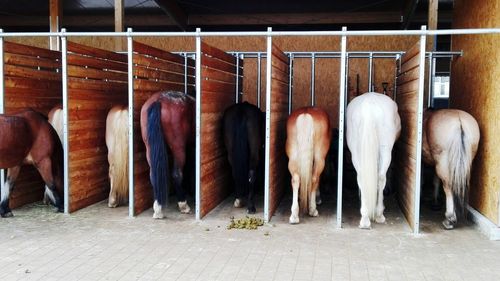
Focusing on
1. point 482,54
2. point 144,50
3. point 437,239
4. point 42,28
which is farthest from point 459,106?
point 42,28

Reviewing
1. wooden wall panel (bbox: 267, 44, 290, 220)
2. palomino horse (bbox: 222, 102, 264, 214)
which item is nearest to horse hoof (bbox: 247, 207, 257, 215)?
palomino horse (bbox: 222, 102, 264, 214)

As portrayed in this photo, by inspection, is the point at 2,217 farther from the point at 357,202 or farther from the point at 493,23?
the point at 493,23

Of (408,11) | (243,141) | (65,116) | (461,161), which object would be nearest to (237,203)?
(243,141)

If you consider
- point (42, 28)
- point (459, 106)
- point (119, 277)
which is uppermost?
point (42, 28)

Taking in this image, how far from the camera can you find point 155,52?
20.5 feet

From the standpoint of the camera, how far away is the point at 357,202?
21.6 ft

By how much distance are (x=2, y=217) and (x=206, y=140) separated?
8.17ft

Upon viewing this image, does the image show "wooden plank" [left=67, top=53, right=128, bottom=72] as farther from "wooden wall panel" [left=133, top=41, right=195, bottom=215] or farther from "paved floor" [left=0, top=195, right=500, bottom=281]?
"paved floor" [left=0, top=195, right=500, bottom=281]

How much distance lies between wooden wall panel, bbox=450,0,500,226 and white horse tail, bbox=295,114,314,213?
187 cm

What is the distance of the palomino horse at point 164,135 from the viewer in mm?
5375

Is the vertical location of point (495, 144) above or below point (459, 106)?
below

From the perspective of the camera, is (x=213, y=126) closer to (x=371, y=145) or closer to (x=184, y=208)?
(x=184, y=208)

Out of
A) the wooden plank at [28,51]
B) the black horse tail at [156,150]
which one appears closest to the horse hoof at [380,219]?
the black horse tail at [156,150]

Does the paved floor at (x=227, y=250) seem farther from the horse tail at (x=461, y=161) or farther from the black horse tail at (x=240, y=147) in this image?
the black horse tail at (x=240, y=147)
